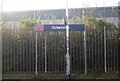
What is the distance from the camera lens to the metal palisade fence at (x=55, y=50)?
48.1 ft

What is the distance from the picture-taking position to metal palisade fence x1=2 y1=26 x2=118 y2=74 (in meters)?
14.7

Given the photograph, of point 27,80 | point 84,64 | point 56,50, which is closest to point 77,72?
point 84,64

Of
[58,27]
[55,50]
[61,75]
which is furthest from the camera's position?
[55,50]

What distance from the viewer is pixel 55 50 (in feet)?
48.7

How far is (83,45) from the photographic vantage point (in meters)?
14.7

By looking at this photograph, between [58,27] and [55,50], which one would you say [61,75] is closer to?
[55,50]

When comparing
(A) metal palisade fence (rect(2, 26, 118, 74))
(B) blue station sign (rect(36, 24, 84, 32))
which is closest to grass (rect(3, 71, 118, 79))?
(A) metal palisade fence (rect(2, 26, 118, 74))

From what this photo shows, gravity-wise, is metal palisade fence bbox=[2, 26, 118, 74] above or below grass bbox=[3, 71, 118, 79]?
above

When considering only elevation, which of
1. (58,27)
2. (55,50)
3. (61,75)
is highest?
(58,27)

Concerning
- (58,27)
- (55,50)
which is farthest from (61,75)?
(58,27)

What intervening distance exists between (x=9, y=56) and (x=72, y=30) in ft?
10.8

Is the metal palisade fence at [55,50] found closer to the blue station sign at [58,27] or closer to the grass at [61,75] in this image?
the grass at [61,75]

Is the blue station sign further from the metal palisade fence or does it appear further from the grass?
the grass

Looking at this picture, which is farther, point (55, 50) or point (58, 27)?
point (55, 50)
